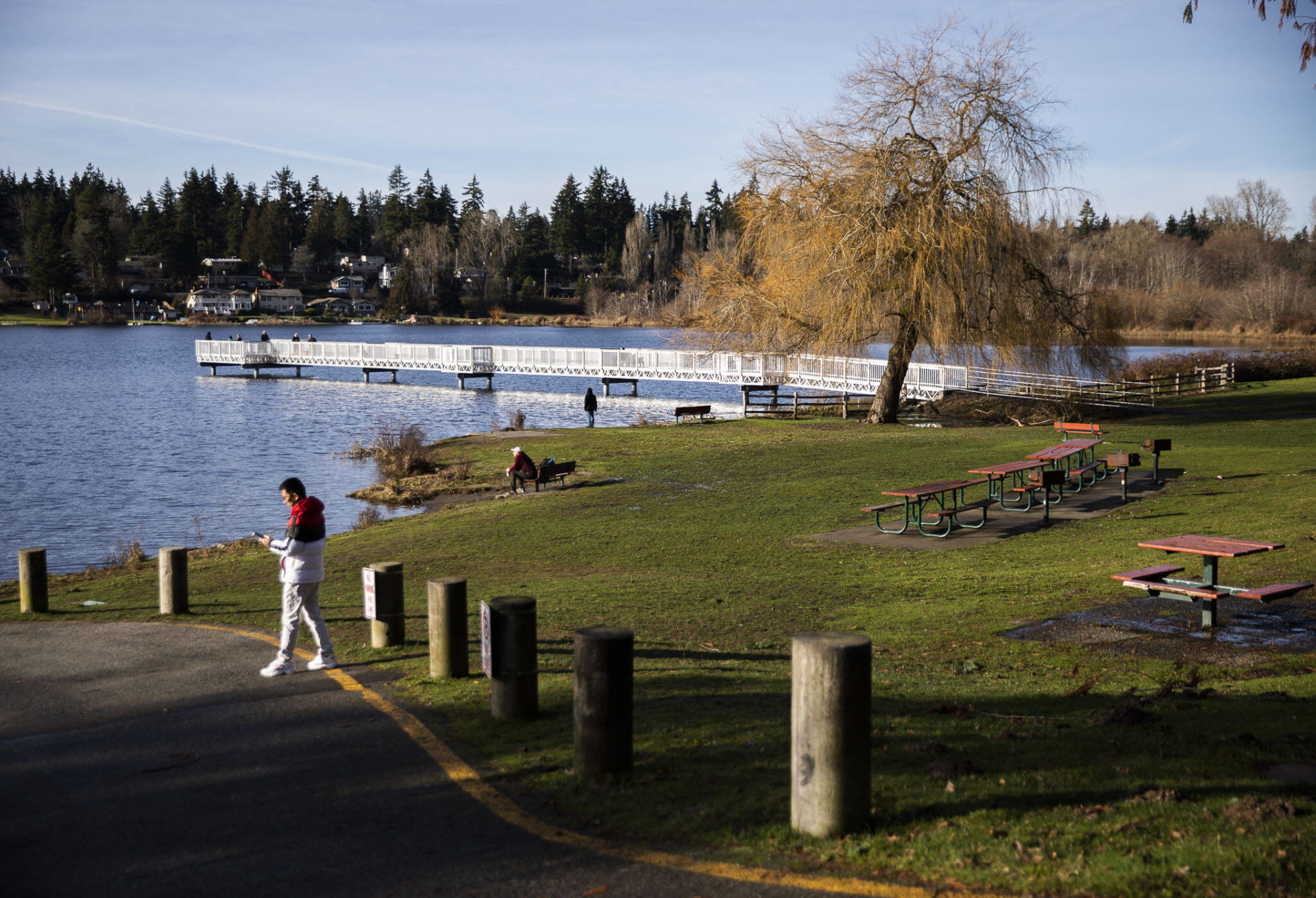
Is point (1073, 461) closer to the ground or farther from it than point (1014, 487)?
farther from it

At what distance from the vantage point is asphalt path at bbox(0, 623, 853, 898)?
5082 millimetres

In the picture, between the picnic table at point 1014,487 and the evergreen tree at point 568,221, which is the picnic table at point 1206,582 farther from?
the evergreen tree at point 568,221

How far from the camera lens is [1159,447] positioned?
62.1 feet

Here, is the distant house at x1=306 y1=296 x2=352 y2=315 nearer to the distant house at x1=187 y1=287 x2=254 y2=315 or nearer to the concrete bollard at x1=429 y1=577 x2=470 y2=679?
the distant house at x1=187 y1=287 x2=254 y2=315

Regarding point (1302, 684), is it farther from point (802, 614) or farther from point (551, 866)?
point (551, 866)

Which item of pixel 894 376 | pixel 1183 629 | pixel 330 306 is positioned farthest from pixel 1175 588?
pixel 330 306

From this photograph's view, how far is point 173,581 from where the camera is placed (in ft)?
41.3

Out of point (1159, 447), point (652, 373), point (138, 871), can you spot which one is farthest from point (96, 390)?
point (138, 871)

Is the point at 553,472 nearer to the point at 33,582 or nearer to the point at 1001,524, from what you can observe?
the point at 1001,524

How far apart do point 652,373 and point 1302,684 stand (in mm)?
49334

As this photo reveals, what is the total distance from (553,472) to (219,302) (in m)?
153

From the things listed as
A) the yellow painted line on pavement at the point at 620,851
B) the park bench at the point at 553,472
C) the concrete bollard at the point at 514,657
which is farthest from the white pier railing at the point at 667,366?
the yellow painted line on pavement at the point at 620,851

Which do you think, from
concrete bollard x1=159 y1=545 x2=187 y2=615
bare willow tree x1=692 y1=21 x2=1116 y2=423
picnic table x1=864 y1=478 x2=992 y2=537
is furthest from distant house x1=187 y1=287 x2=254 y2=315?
concrete bollard x1=159 y1=545 x2=187 y2=615

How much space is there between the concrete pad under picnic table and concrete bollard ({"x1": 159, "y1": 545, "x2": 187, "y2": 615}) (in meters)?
9.13
